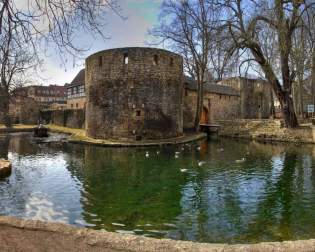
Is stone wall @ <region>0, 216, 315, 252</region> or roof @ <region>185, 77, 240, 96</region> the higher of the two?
roof @ <region>185, 77, 240, 96</region>

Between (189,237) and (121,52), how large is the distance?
52.1 feet

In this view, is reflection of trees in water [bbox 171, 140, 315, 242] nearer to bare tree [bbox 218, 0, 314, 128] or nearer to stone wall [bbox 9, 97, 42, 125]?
bare tree [bbox 218, 0, 314, 128]

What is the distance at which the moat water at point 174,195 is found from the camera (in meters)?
5.68

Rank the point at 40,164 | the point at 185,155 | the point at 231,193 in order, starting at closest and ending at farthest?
1. the point at 231,193
2. the point at 40,164
3. the point at 185,155

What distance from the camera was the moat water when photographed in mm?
5684

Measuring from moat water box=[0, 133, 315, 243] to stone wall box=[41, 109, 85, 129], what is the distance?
17386 mm

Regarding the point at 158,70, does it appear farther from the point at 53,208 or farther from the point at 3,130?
the point at 3,130

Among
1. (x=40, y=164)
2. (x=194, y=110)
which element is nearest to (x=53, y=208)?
(x=40, y=164)

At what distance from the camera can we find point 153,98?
1980cm

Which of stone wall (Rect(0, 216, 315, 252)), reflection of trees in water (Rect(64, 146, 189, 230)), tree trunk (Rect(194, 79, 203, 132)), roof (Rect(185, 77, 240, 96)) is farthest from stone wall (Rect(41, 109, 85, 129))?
stone wall (Rect(0, 216, 315, 252))

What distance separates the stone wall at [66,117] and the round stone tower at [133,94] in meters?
10.3

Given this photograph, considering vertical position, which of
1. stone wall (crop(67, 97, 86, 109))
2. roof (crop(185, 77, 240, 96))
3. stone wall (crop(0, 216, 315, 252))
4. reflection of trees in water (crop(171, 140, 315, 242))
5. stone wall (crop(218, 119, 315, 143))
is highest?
roof (crop(185, 77, 240, 96))

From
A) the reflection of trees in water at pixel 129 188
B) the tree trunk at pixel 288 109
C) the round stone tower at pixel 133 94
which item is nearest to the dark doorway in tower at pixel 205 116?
the round stone tower at pixel 133 94

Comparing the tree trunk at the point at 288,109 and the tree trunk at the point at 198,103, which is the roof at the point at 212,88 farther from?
the tree trunk at the point at 288,109
